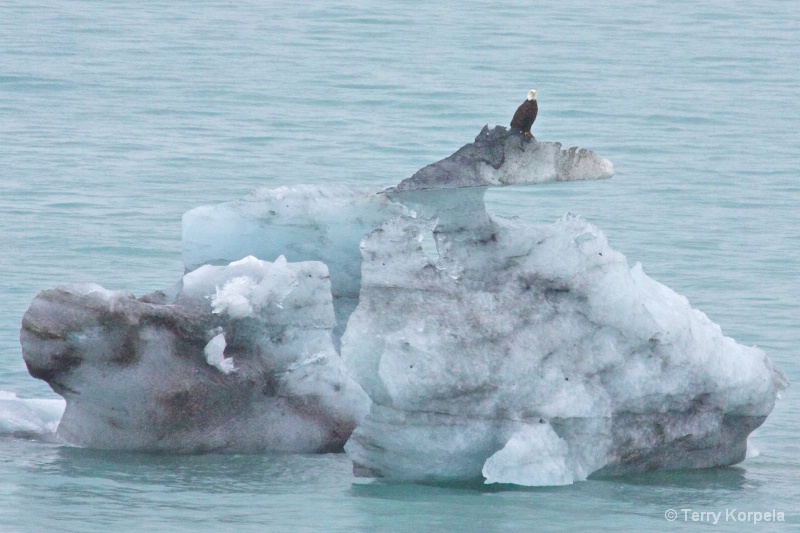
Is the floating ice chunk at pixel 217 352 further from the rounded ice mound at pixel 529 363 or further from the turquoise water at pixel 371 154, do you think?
the rounded ice mound at pixel 529 363

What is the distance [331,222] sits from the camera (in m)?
9.02

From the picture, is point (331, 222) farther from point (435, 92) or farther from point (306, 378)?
point (435, 92)

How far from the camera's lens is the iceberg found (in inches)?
313

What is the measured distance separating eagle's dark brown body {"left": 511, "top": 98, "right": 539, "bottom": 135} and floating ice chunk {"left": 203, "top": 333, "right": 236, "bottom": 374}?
211cm

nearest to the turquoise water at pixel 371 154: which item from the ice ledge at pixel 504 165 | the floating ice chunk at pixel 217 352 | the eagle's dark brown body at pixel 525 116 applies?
the floating ice chunk at pixel 217 352

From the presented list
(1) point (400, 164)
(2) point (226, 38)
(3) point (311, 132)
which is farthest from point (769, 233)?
(2) point (226, 38)

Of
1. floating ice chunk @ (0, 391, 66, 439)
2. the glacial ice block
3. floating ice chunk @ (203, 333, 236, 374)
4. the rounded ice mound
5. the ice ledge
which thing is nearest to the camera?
the rounded ice mound

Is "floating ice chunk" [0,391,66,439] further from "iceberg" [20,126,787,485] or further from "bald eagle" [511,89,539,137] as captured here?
"bald eagle" [511,89,539,137]

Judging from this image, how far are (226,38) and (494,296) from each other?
80.0 feet

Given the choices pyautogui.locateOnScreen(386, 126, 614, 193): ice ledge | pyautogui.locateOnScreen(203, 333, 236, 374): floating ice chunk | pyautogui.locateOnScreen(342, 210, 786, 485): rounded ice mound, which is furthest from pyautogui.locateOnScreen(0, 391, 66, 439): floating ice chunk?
pyautogui.locateOnScreen(386, 126, 614, 193): ice ledge

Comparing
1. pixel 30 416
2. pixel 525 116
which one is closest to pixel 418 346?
pixel 525 116

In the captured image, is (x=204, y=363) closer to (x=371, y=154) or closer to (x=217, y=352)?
(x=217, y=352)

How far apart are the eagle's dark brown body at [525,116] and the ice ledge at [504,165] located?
216 millimetres

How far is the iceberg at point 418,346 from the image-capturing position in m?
7.94
